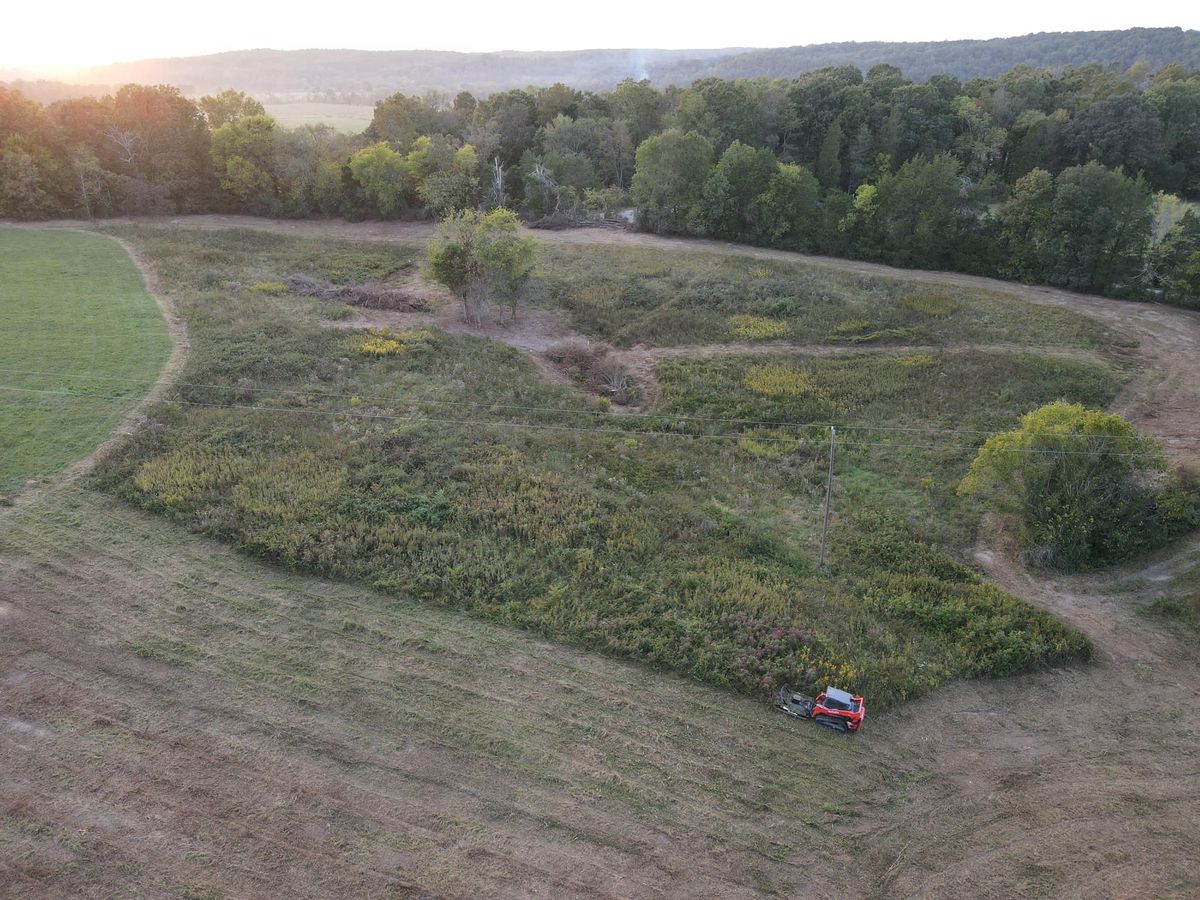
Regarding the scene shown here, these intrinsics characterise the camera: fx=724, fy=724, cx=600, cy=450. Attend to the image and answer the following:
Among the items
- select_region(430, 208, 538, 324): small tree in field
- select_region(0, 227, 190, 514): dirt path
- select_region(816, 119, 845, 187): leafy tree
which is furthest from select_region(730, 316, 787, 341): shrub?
select_region(816, 119, 845, 187): leafy tree

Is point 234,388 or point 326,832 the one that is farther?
point 234,388

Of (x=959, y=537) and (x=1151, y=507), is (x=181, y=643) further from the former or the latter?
(x=1151, y=507)

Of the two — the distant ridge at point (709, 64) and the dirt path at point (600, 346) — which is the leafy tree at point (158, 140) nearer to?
the dirt path at point (600, 346)

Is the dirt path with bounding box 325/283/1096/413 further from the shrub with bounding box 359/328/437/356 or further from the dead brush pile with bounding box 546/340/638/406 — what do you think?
the shrub with bounding box 359/328/437/356

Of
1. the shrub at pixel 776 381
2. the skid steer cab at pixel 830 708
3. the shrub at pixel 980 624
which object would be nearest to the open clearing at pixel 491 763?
the skid steer cab at pixel 830 708

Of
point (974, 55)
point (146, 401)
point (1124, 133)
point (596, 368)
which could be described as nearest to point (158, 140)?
point (146, 401)

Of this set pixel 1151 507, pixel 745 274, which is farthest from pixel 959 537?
pixel 745 274
